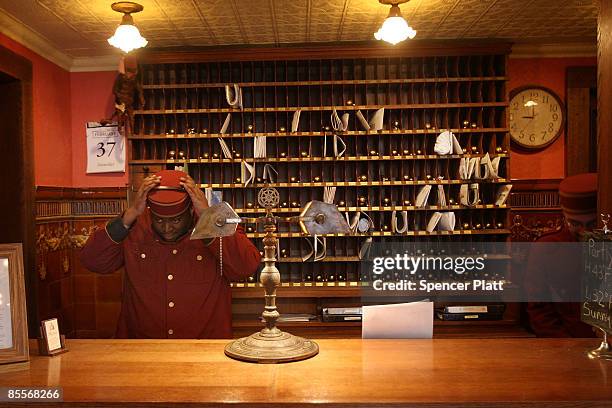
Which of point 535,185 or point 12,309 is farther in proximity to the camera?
point 535,185

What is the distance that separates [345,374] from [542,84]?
3867 millimetres

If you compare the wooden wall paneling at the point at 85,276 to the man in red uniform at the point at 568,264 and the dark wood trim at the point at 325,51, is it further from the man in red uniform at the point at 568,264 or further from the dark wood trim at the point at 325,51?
the man in red uniform at the point at 568,264

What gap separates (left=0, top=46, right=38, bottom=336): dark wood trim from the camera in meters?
3.95

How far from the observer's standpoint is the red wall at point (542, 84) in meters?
4.70

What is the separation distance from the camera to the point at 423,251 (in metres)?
4.64

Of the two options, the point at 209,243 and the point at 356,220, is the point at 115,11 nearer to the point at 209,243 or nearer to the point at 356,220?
the point at 209,243

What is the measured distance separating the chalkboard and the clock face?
2890 mm

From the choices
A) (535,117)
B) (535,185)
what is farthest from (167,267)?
(535,117)

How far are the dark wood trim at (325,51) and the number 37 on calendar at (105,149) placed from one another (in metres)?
0.69

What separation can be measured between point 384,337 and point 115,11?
9.08 ft

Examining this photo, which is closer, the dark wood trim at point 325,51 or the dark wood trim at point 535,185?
the dark wood trim at point 325,51

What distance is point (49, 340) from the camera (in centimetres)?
195

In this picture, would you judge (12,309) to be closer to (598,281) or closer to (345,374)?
(345,374)

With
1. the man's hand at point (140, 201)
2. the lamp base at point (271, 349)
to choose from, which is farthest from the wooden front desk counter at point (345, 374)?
the man's hand at point (140, 201)
